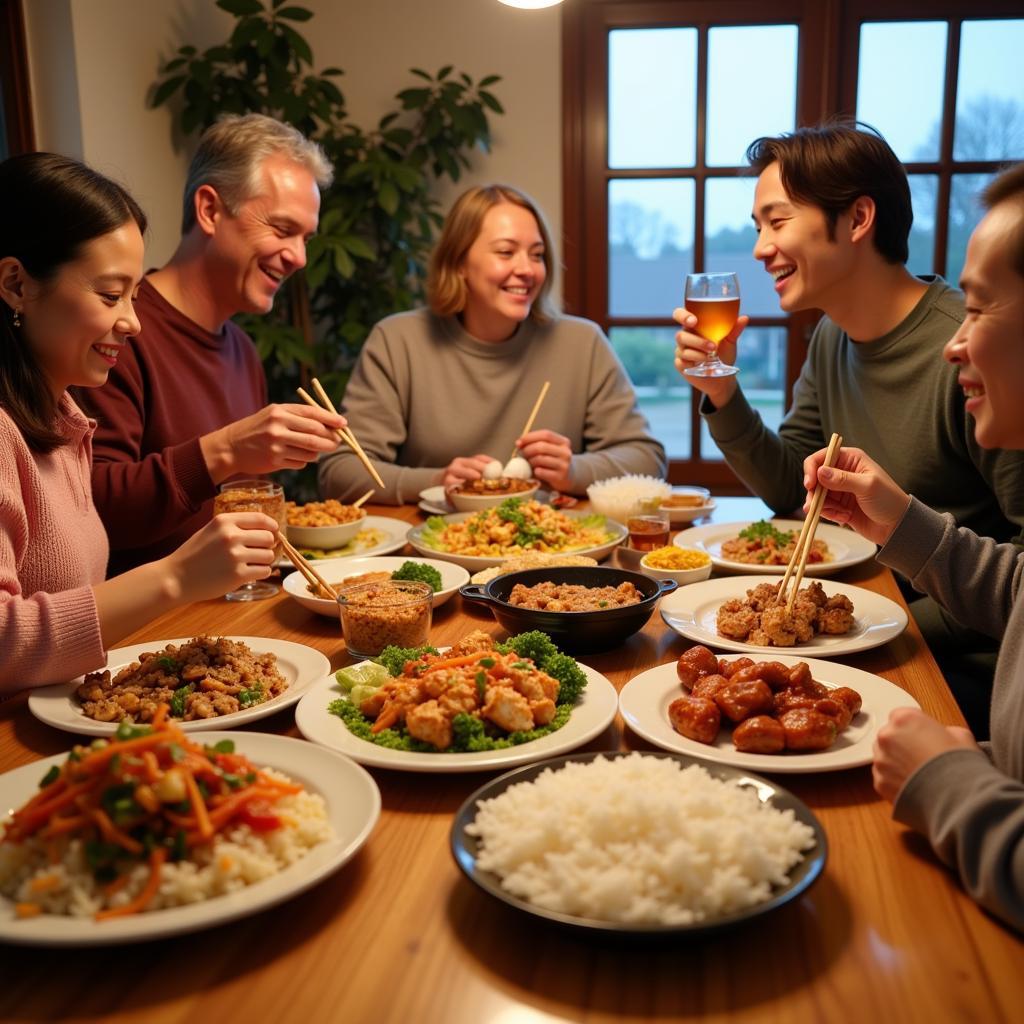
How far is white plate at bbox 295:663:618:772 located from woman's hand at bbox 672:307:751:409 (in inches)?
48.6

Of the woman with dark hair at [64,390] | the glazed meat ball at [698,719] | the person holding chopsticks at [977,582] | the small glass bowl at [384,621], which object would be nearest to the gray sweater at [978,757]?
the person holding chopsticks at [977,582]

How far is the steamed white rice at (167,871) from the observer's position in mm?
937

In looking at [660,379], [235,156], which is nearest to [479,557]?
[235,156]

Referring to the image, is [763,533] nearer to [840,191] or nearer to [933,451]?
[933,451]

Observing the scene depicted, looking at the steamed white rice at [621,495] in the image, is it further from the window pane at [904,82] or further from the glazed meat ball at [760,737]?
the window pane at [904,82]

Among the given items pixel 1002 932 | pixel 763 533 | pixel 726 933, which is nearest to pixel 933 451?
pixel 763 533

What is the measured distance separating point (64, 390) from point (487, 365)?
1.80 meters

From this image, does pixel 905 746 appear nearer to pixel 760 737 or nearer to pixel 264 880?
pixel 760 737

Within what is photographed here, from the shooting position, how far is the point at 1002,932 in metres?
0.95

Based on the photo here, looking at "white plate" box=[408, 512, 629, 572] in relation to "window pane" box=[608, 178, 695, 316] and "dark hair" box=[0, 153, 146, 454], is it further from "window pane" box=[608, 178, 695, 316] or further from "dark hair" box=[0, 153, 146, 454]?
"window pane" box=[608, 178, 695, 316]

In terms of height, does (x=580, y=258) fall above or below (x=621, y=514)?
above

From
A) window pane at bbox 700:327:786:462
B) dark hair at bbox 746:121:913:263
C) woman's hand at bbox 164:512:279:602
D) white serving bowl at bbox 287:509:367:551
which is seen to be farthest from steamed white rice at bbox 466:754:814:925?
window pane at bbox 700:327:786:462

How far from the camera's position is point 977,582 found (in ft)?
5.42

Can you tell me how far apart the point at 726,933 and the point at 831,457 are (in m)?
1.03
